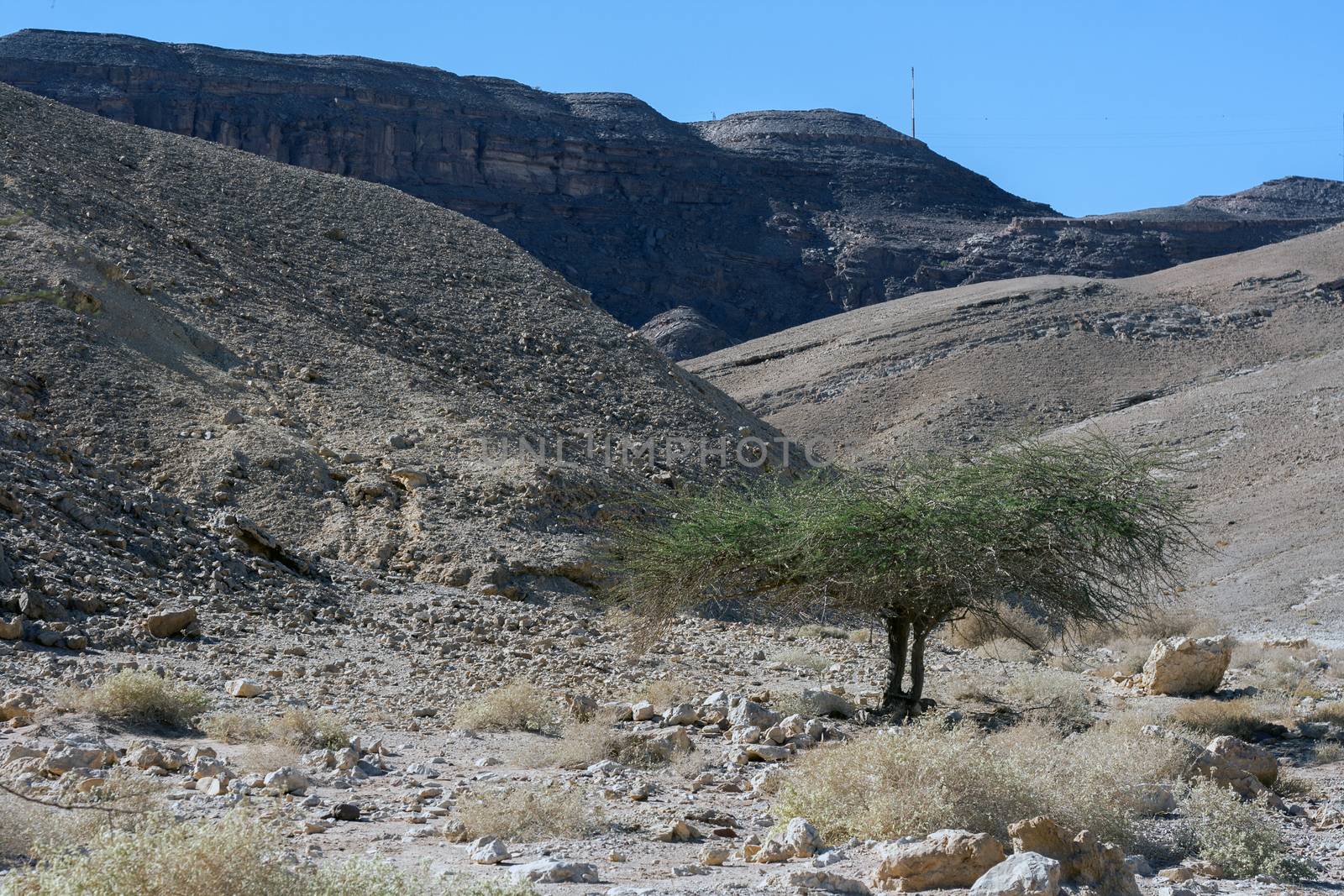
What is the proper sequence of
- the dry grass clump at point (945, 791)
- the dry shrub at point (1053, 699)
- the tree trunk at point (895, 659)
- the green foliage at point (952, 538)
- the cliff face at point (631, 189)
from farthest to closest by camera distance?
the cliff face at point (631, 189) < the tree trunk at point (895, 659) < the dry shrub at point (1053, 699) < the green foliage at point (952, 538) < the dry grass clump at point (945, 791)

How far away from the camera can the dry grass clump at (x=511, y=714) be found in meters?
11.6

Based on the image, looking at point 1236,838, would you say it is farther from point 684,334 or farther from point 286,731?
point 684,334

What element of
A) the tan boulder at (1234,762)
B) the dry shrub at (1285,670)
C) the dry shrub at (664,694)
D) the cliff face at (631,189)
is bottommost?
the dry shrub at (1285,670)

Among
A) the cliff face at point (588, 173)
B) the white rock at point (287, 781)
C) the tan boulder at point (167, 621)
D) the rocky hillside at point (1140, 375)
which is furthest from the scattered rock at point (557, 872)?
the cliff face at point (588, 173)

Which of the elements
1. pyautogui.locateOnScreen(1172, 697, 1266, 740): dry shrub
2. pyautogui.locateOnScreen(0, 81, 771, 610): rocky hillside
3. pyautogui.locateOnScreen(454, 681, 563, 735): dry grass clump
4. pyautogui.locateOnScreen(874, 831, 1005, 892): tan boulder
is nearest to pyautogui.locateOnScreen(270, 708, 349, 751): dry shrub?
pyautogui.locateOnScreen(454, 681, 563, 735): dry grass clump

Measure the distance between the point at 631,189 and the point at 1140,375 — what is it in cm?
4939

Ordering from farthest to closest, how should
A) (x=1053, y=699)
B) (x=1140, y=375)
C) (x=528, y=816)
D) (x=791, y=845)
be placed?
(x=1140, y=375), (x=1053, y=699), (x=528, y=816), (x=791, y=845)

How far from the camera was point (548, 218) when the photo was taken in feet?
291

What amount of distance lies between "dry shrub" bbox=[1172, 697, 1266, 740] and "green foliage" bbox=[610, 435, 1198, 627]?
107 cm

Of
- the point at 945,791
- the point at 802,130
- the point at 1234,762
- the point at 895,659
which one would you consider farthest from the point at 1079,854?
the point at 802,130

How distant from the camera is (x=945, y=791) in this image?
7.18 meters

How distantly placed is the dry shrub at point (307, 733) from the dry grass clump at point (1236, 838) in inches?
229

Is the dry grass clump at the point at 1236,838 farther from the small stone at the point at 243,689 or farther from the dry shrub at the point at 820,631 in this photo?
the dry shrub at the point at 820,631

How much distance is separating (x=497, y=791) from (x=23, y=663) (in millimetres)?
6460
